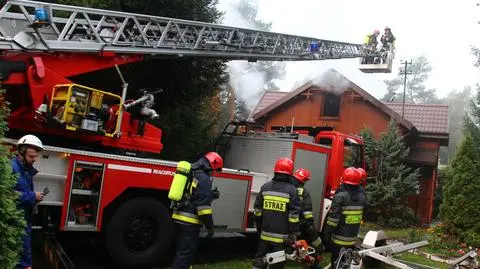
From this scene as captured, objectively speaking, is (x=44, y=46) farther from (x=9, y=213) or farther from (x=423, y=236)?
(x=423, y=236)

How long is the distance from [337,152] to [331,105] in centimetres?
1225

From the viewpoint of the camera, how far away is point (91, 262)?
6.99m

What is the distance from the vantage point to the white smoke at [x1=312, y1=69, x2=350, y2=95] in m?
19.5

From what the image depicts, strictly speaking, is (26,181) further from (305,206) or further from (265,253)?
(305,206)

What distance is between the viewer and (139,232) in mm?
6535

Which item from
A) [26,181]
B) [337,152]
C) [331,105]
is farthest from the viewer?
[331,105]

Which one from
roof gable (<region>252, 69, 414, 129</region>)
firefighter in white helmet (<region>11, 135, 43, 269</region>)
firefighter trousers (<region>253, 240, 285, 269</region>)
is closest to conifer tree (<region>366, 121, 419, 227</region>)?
roof gable (<region>252, 69, 414, 129</region>)

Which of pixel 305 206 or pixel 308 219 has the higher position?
pixel 305 206

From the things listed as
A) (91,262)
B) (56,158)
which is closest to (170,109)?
(91,262)

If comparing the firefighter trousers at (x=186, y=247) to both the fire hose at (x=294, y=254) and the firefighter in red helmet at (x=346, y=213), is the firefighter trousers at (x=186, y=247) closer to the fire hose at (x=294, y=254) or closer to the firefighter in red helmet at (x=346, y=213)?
the fire hose at (x=294, y=254)

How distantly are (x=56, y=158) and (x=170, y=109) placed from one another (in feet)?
20.2

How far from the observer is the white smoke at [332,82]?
1952 cm

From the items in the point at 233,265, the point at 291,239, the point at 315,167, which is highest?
the point at 315,167

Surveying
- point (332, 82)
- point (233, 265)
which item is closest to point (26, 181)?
point (233, 265)
